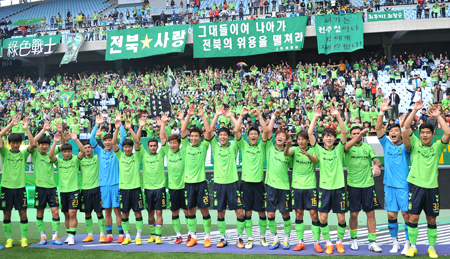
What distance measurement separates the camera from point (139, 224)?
8.30 m

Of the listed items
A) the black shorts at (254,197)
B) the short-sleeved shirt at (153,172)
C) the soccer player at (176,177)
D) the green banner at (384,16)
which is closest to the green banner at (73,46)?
the green banner at (384,16)

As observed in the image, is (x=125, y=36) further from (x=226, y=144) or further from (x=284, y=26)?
(x=226, y=144)

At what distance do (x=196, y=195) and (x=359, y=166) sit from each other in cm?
313

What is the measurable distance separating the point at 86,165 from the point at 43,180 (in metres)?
0.90

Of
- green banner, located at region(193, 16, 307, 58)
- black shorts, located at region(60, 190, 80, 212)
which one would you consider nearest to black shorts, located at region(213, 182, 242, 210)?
black shorts, located at region(60, 190, 80, 212)

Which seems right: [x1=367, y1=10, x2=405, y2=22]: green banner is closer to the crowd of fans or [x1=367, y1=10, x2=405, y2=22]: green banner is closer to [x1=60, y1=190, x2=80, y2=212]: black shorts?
the crowd of fans

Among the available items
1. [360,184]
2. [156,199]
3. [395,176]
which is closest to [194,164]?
[156,199]

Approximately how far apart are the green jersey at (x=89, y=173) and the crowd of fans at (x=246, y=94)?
9487 mm

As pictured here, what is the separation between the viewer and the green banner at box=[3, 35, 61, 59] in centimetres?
3164

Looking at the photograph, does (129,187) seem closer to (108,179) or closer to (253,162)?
(108,179)

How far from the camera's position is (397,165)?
7.43 meters

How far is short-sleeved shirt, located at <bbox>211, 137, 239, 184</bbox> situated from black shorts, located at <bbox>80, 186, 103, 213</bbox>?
265 cm

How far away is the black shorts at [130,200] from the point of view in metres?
8.29

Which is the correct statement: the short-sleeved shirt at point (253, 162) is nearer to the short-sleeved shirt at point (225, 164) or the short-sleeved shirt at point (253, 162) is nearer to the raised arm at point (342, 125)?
the short-sleeved shirt at point (225, 164)
